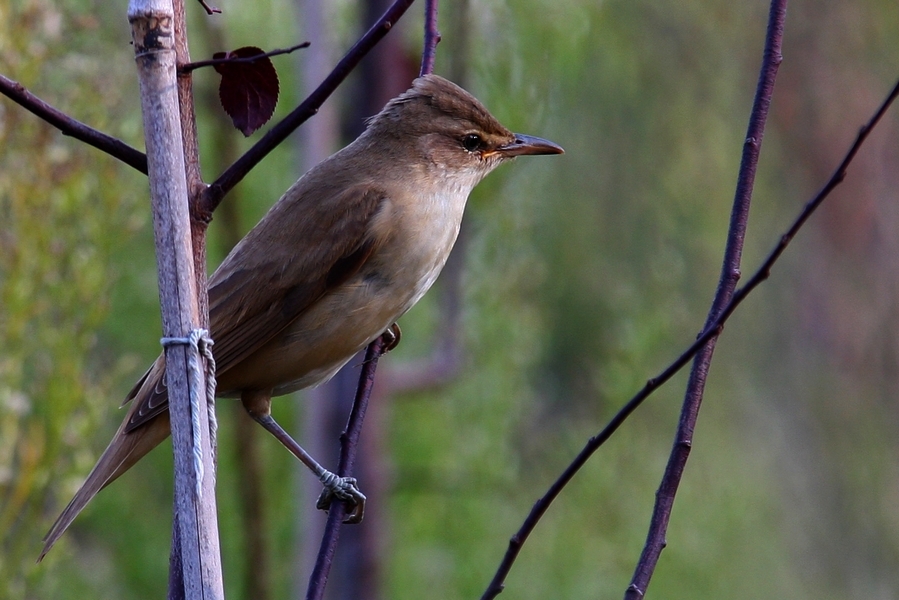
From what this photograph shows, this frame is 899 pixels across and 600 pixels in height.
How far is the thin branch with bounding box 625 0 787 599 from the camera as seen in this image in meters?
1.93

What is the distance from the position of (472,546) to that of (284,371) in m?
2.82

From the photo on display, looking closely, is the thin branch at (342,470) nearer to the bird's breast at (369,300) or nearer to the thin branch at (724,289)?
the bird's breast at (369,300)

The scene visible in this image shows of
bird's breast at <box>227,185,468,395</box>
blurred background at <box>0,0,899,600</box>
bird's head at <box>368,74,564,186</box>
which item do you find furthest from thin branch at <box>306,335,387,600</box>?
blurred background at <box>0,0,899,600</box>

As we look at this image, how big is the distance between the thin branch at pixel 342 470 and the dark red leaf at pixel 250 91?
0.70 m

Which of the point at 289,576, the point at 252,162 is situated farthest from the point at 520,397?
the point at 252,162

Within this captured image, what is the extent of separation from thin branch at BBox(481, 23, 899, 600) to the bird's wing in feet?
5.21

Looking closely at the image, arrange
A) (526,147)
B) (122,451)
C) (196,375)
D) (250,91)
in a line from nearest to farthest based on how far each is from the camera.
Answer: (196,375) → (250,91) → (122,451) → (526,147)

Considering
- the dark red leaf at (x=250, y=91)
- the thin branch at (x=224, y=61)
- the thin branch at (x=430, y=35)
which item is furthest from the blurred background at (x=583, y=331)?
the thin branch at (x=224, y=61)

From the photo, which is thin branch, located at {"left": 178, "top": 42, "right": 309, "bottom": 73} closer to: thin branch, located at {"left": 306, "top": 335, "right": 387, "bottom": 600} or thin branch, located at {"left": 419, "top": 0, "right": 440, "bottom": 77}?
thin branch, located at {"left": 419, "top": 0, "right": 440, "bottom": 77}

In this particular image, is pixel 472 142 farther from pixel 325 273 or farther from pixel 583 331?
pixel 583 331

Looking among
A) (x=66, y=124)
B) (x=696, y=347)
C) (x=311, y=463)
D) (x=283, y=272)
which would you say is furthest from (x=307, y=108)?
(x=311, y=463)

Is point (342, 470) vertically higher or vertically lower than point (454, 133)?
lower

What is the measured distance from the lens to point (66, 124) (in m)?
1.83

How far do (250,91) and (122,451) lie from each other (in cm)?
125
